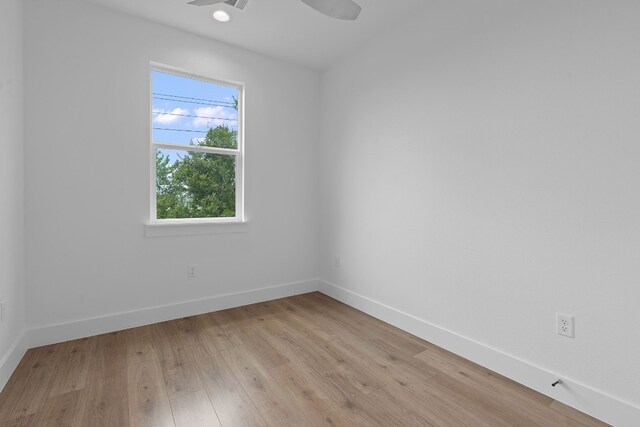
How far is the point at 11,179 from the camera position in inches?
78.9

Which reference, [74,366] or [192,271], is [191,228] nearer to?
[192,271]

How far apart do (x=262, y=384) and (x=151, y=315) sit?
1439 millimetres

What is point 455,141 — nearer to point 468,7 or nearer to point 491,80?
point 491,80

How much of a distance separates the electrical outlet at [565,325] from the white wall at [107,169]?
255cm

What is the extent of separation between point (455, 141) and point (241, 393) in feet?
7.13

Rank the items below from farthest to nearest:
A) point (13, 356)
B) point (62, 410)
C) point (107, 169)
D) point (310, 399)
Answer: point (107, 169) < point (13, 356) < point (310, 399) < point (62, 410)

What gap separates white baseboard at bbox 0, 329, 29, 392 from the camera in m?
1.80

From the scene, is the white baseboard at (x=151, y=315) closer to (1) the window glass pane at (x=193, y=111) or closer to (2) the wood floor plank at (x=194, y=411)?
(2) the wood floor plank at (x=194, y=411)

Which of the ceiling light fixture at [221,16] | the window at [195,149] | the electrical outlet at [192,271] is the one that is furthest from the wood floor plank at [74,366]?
the ceiling light fixture at [221,16]

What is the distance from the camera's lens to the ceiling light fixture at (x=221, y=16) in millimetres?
2541

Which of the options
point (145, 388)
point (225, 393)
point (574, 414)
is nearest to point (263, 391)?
point (225, 393)

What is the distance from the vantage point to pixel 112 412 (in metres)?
1.60

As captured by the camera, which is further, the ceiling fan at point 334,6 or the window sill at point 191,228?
the window sill at point 191,228

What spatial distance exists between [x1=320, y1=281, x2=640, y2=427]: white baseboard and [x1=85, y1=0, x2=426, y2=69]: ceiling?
252 cm
